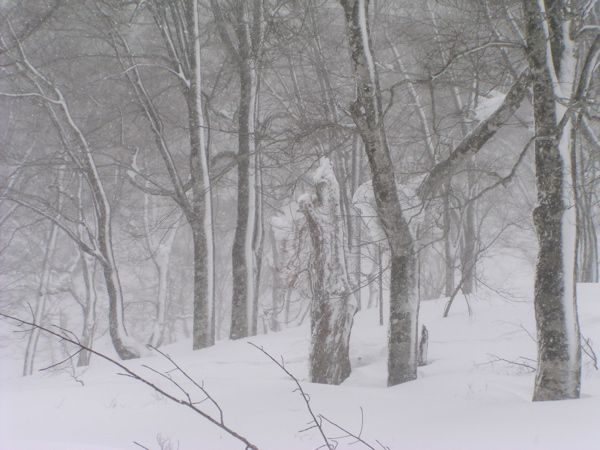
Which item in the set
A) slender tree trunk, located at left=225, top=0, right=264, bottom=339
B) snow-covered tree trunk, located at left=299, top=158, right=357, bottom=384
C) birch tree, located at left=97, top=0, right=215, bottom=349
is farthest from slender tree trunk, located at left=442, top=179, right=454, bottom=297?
birch tree, located at left=97, top=0, right=215, bottom=349

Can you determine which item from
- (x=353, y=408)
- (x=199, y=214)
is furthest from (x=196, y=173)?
(x=353, y=408)

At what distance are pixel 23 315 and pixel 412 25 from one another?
19391 millimetres

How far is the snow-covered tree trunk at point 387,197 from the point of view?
4.48m

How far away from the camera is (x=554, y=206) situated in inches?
139

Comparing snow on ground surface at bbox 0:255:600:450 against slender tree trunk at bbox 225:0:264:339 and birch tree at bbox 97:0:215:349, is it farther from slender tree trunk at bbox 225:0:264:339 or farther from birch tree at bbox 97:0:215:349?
slender tree trunk at bbox 225:0:264:339

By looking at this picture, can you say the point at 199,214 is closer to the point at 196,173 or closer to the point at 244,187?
the point at 196,173

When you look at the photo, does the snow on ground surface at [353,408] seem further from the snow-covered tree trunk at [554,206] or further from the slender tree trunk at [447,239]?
the slender tree trunk at [447,239]

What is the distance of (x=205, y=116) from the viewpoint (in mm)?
9562

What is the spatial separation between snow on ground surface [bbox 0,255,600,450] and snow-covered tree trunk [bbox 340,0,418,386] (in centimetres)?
37

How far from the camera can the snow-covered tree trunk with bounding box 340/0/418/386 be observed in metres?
4.48

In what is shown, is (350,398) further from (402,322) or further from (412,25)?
(412,25)

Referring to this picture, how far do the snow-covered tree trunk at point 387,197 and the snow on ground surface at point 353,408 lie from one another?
1.20 ft

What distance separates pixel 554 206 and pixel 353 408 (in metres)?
2.24

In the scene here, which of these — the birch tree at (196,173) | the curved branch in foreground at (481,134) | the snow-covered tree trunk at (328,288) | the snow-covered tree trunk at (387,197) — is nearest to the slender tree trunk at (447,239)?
the curved branch in foreground at (481,134)
